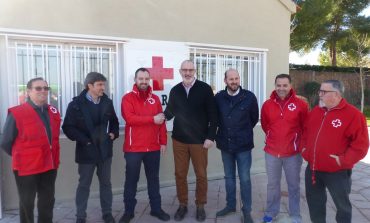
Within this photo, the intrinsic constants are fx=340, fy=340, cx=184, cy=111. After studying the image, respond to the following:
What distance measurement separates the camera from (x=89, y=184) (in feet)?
12.7

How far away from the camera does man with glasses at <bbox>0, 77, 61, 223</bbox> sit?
327 centimetres

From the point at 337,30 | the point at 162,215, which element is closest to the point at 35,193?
the point at 162,215

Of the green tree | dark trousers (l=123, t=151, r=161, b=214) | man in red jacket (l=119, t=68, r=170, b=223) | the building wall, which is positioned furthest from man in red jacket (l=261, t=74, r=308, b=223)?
the green tree

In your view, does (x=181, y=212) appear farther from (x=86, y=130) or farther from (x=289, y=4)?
(x=289, y=4)

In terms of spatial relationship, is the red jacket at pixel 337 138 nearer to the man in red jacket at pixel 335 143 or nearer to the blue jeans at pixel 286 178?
the man in red jacket at pixel 335 143

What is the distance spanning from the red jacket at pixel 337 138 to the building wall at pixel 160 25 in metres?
2.64

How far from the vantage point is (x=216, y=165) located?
5.86m

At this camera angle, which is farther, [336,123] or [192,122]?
[192,122]

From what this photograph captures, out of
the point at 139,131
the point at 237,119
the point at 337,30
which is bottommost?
the point at 139,131

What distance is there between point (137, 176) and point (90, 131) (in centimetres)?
77

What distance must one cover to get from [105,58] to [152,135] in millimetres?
1647

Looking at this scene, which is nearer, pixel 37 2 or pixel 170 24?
pixel 37 2

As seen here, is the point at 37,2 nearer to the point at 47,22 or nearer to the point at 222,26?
the point at 47,22

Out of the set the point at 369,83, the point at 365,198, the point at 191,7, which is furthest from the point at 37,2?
the point at 369,83
